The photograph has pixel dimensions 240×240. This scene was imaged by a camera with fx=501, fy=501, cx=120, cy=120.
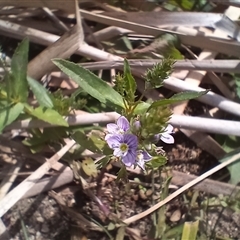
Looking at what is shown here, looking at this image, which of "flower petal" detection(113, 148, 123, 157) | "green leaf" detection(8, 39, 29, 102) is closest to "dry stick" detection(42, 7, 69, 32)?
"green leaf" detection(8, 39, 29, 102)

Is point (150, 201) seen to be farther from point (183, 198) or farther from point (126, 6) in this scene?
point (126, 6)

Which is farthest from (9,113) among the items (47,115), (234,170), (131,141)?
(234,170)

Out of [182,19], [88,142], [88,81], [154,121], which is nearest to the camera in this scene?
[154,121]

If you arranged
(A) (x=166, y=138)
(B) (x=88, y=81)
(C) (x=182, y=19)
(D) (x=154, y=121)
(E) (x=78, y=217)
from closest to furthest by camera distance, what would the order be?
1. (D) (x=154, y=121)
2. (A) (x=166, y=138)
3. (B) (x=88, y=81)
4. (E) (x=78, y=217)
5. (C) (x=182, y=19)

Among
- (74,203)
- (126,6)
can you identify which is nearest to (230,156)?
(74,203)

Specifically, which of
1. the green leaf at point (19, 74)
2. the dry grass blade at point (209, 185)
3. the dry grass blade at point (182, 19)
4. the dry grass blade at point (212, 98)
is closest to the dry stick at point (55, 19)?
the dry grass blade at point (182, 19)

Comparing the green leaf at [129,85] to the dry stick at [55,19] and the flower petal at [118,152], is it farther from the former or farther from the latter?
the dry stick at [55,19]

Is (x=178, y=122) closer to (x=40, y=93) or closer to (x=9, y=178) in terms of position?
(x=40, y=93)
